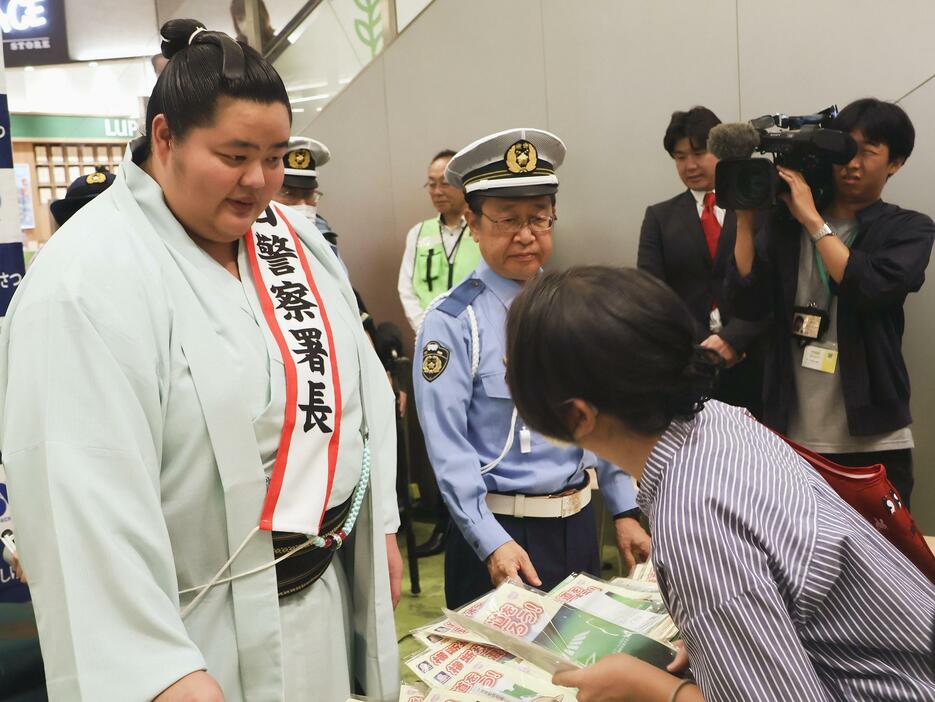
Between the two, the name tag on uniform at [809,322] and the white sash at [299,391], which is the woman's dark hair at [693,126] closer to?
the name tag on uniform at [809,322]

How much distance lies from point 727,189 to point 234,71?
5.30 feet

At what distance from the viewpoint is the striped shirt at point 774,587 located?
30.4 inches

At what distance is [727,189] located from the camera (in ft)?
7.75

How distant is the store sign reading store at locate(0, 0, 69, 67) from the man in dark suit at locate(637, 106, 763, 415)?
17.6 feet

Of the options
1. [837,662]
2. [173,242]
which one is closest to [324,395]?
[173,242]

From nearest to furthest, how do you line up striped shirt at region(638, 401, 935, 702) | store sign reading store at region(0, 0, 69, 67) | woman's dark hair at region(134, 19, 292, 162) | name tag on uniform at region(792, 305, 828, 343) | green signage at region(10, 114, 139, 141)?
1. striped shirt at region(638, 401, 935, 702)
2. woman's dark hair at region(134, 19, 292, 162)
3. name tag on uniform at region(792, 305, 828, 343)
4. store sign reading store at region(0, 0, 69, 67)
5. green signage at region(10, 114, 139, 141)

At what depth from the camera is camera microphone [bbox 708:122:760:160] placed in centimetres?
234

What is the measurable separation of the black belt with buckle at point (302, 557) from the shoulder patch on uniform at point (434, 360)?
0.41 meters

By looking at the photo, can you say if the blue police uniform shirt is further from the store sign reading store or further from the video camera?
the store sign reading store

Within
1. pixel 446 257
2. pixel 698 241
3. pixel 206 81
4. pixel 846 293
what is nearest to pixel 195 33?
pixel 206 81

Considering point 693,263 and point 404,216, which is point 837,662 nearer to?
point 693,263

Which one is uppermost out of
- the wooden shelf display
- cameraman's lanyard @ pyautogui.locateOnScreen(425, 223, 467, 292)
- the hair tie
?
the wooden shelf display

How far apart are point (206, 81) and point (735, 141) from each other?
5.40 ft

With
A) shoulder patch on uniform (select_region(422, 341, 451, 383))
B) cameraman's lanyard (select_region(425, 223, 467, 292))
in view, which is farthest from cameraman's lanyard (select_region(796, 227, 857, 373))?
cameraman's lanyard (select_region(425, 223, 467, 292))
